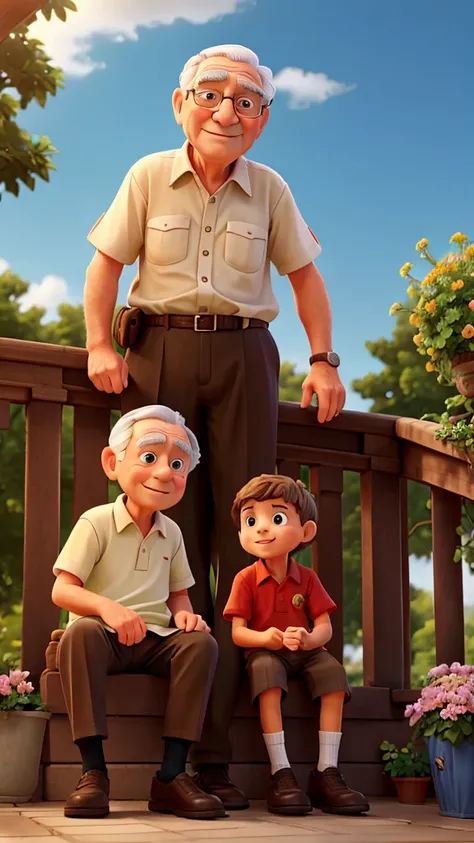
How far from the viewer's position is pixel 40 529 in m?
3.68

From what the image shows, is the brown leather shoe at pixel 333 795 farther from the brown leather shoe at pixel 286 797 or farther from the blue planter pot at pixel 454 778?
the blue planter pot at pixel 454 778

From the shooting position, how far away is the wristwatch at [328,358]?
3832 mm

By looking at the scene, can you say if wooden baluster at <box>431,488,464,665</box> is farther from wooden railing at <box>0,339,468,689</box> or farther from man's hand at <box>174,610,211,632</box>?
man's hand at <box>174,610,211,632</box>

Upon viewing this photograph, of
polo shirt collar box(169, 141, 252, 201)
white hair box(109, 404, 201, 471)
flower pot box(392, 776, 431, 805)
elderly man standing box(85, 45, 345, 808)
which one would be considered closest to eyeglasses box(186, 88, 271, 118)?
elderly man standing box(85, 45, 345, 808)

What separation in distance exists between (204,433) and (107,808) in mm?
1207

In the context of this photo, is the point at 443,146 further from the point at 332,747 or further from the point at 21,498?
the point at 332,747

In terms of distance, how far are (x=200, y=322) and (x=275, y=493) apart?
0.58m

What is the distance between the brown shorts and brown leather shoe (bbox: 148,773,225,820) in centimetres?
36

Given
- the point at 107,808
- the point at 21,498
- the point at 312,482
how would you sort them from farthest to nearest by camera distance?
the point at 21,498, the point at 312,482, the point at 107,808

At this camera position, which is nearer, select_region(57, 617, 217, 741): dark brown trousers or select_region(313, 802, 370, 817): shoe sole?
select_region(57, 617, 217, 741): dark brown trousers

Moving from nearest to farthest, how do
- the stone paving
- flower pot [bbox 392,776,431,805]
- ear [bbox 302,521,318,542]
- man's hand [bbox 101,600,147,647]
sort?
the stone paving
man's hand [bbox 101,600,147,647]
ear [bbox 302,521,318,542]
flower pot [bbox 392,776,431,805]

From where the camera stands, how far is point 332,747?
339cm

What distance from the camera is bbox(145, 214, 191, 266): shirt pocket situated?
3656mm

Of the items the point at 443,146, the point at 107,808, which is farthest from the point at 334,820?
the point at 443,146
